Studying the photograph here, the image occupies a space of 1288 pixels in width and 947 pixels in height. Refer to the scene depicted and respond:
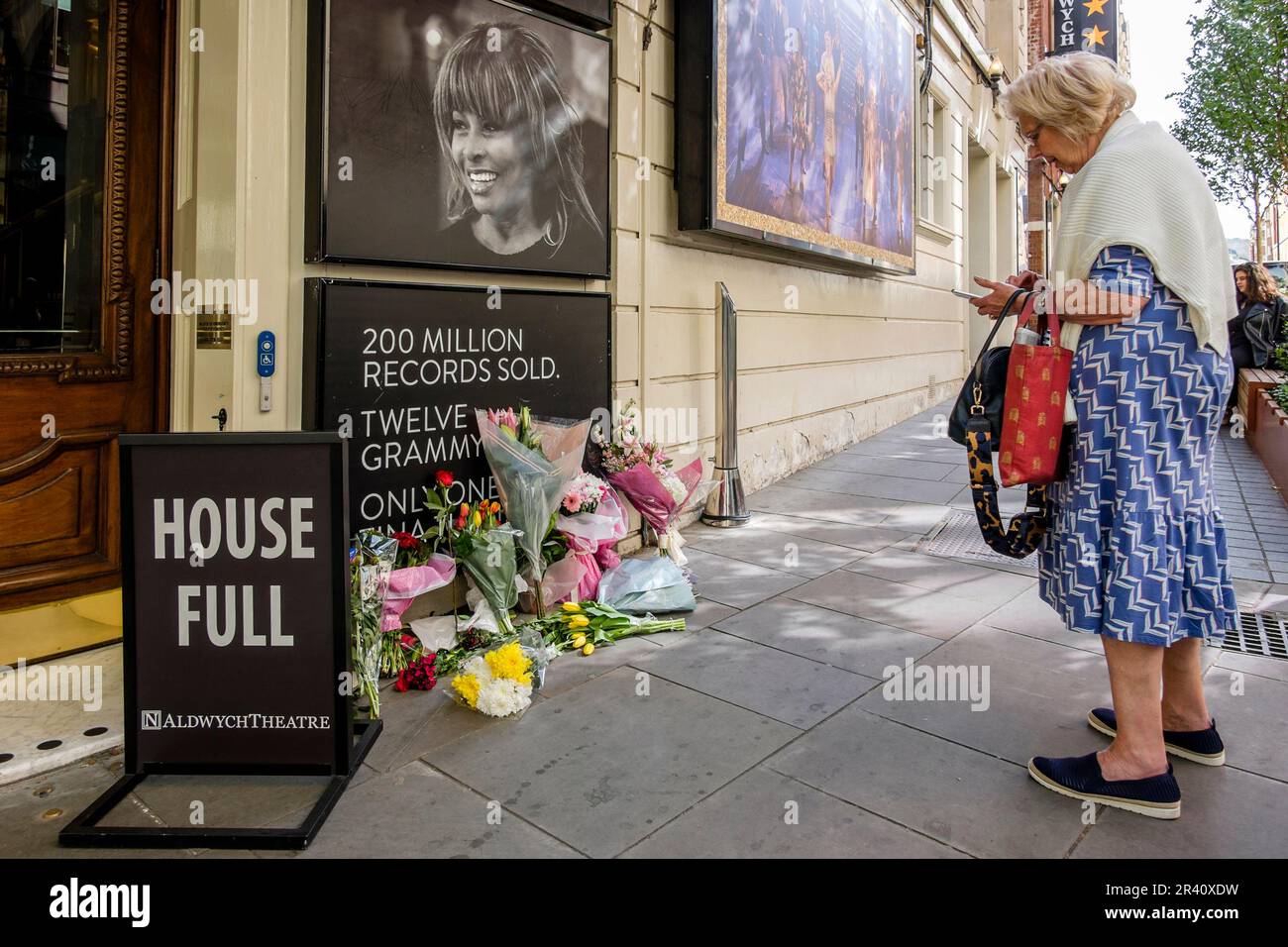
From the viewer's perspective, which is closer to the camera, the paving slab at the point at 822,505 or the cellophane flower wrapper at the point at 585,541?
the cellophane flower wrapper at the point at 585,541

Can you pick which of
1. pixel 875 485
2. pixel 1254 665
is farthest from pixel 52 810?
pixel 875 485

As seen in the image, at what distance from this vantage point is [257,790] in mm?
2846

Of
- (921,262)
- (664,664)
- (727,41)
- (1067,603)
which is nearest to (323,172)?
(664,664)

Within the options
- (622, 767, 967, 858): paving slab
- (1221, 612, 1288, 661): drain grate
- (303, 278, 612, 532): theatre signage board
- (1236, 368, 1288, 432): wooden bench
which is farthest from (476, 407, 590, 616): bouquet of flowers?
(1236, 368, 1288, 432): wooden bench

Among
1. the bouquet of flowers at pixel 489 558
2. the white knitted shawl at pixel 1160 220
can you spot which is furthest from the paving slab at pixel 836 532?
the white knitted shawl at pixel 1160 220

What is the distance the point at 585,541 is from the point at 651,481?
701 millimetres

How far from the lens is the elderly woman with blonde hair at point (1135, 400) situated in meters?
2.52

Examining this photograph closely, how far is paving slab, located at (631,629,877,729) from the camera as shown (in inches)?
137

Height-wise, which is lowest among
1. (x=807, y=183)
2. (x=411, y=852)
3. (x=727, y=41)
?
(x=411, y=852)

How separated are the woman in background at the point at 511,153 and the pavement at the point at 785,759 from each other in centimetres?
212

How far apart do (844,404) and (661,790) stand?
728 cm

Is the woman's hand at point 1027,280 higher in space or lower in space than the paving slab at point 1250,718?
higher

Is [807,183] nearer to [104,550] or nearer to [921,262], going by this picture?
[921,262]

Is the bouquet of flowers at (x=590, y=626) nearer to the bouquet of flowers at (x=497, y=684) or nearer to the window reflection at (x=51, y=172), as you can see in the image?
the bouquet of flowers at (x=497, y=684)
